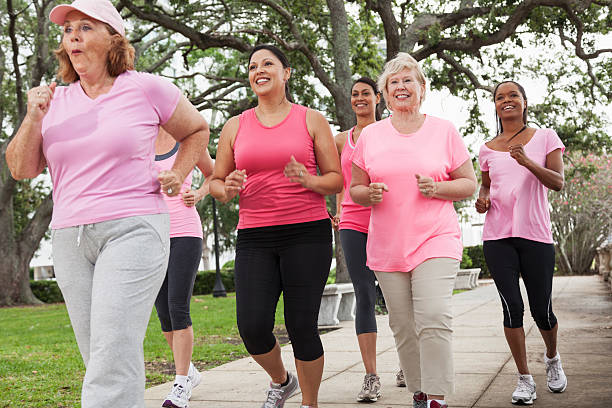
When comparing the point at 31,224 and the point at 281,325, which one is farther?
the point at 31,224

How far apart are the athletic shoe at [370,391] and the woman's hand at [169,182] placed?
8.73ft

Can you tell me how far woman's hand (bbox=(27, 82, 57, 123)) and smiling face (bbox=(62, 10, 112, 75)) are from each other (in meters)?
0.19

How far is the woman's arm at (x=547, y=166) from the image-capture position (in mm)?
5121

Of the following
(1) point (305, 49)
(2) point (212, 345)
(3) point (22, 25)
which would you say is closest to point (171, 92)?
(2) point (212, 345)

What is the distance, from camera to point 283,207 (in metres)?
4.41

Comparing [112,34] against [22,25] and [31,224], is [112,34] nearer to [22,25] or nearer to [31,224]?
[22,25]

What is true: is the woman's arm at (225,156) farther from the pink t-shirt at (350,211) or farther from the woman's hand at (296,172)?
the pink t-shirt at (350,211)

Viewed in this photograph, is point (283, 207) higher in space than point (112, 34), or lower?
lower

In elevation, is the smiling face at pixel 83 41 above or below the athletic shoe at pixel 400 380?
above

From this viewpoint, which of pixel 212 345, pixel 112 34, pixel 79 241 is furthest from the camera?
pixel 212 345

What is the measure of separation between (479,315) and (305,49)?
620cm

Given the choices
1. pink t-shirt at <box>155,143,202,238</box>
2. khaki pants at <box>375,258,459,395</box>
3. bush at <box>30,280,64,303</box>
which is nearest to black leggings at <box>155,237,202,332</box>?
pink t-shirt at <box>155,143,202,238</box>

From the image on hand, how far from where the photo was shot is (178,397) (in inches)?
204

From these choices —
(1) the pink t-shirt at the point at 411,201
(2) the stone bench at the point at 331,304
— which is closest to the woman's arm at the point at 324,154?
(1) the pink t-shirt at the point at 411,201
